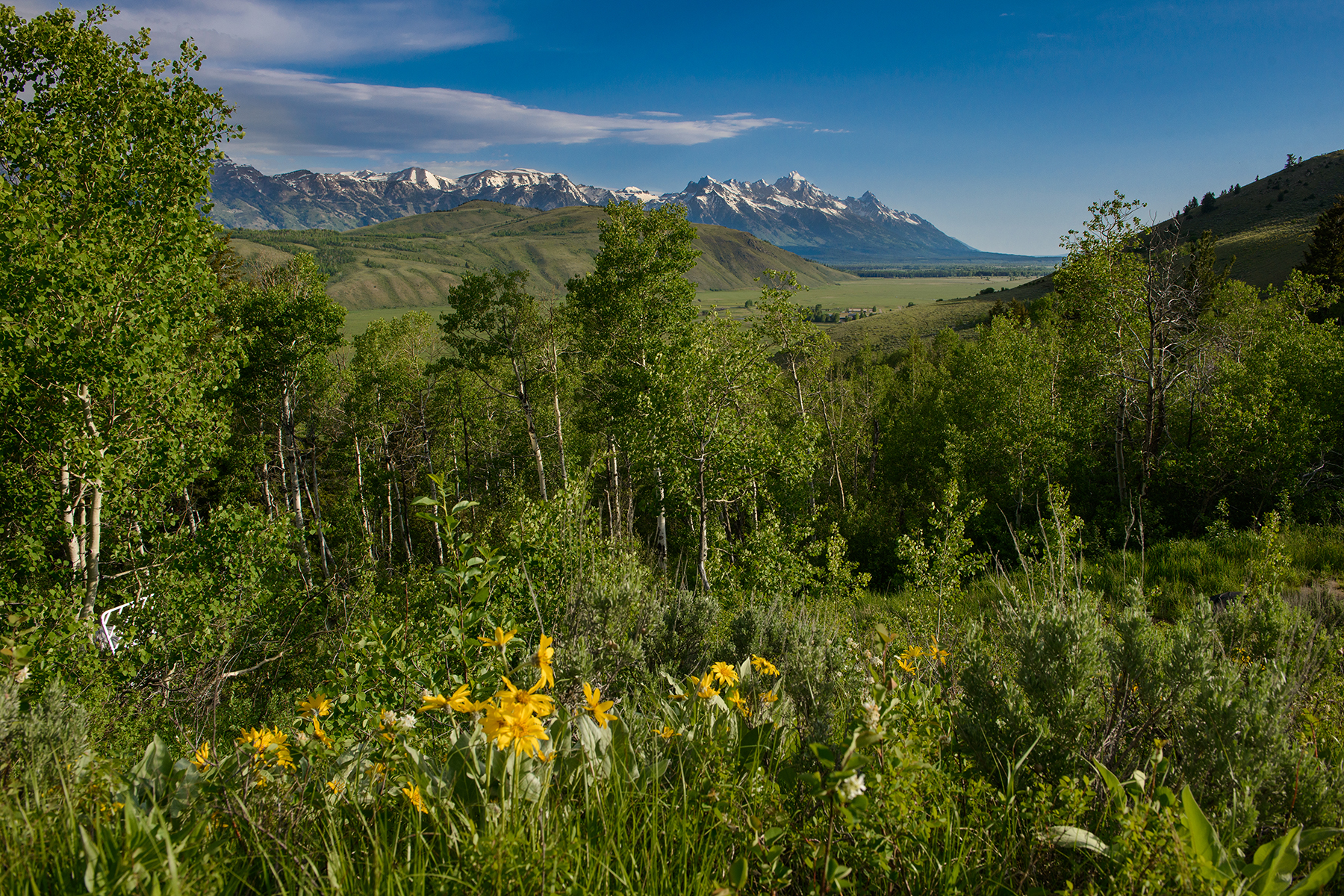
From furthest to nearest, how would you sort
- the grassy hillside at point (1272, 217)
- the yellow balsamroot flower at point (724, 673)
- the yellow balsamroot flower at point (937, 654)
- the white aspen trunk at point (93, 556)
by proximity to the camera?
the grassy hillside at point (1272, 217) → the white aspen trunk at point (93, 556) → the yellow balsamroot flower at point (937, 654) → the yellow balsamroot flower at point (724, 673)

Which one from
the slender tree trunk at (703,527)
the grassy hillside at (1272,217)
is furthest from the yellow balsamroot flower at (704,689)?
the grassy hillside at (1272,217)

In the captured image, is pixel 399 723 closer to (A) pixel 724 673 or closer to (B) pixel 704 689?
(B) pixel 704 689

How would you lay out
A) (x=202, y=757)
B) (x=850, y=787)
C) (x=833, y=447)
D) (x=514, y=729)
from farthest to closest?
(x=833, y=447) < (x=202, y=757) < (x=514, y=729) < (x=850, y=787)

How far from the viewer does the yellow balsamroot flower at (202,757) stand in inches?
95.7

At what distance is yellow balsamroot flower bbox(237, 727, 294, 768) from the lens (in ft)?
8.05

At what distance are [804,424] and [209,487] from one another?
1016 inches

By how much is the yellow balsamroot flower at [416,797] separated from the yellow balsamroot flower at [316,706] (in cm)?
95

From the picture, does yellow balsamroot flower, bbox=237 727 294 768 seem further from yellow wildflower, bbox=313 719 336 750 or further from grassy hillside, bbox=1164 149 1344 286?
grassy hillside, bbox=1164 149 1344 286

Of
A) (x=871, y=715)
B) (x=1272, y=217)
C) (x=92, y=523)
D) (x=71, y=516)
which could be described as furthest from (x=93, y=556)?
(x=1272, y=217)

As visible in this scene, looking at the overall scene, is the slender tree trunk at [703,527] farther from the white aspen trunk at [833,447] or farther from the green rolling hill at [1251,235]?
the green rolling hill at [1251,235]

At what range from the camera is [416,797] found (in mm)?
1926

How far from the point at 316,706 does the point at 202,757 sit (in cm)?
46

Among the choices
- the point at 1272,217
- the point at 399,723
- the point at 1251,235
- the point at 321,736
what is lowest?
the point at 321,736

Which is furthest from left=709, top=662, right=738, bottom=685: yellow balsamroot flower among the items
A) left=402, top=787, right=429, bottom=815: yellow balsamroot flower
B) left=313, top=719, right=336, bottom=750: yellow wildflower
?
left=313, top=719, right=336, bottom=750: yellow wildflower
